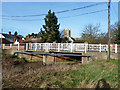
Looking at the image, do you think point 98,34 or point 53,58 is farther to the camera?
point 98,34

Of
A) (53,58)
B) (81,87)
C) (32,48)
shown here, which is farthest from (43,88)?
(32,48)

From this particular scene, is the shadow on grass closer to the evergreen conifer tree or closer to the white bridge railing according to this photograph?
the white bridge railing

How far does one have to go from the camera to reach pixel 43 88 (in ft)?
15.8

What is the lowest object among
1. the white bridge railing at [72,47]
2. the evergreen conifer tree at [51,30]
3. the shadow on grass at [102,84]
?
the shadow on grass at [102,84]

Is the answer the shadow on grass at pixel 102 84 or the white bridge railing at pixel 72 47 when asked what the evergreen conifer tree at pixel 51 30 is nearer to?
the white bridge railing at pixel 72 47

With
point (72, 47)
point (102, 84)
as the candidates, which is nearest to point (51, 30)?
point (72, 47)

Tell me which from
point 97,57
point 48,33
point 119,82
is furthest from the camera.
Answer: point 48,33

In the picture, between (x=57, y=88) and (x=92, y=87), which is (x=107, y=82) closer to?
(x=92, y=87)

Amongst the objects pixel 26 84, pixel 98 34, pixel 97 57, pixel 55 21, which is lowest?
pixel 26 84

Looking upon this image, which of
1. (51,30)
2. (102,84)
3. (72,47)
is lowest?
(102,84)

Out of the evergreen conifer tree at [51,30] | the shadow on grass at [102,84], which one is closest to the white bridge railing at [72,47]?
the shadow on grass at [102,84]

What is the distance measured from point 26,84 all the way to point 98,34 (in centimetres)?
2435

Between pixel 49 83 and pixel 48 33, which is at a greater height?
pixel 48 33

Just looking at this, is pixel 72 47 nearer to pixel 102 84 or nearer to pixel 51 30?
pixel 102 84
